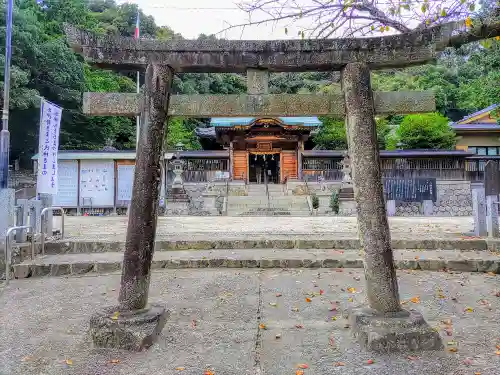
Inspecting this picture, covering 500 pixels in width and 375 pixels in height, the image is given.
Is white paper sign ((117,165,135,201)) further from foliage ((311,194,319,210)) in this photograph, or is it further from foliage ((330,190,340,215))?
foliage ((330,190,340,215))

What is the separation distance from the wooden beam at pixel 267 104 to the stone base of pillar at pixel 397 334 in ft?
6.92

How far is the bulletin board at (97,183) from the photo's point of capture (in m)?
17.0

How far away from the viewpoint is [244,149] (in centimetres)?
2386

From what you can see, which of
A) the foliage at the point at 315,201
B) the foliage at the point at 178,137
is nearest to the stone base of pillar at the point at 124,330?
the foliage at the point at 315,201

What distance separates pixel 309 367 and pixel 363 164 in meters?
1.91

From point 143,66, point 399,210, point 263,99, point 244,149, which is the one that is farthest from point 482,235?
point 244,149

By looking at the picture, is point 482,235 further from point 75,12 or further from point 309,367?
point 75,12

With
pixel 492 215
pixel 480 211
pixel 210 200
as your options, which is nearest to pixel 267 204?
pixel 210 200

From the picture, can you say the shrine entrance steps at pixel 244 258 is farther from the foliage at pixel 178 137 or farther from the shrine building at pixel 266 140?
the foliage at pixel 178 137

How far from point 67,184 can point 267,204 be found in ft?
33.2

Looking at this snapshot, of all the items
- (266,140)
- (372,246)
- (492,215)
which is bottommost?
(372,246)

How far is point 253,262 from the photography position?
5.82m

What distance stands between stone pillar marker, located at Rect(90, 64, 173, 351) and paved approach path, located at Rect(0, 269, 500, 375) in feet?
0.83

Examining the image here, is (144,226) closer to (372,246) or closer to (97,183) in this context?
(372,246)
